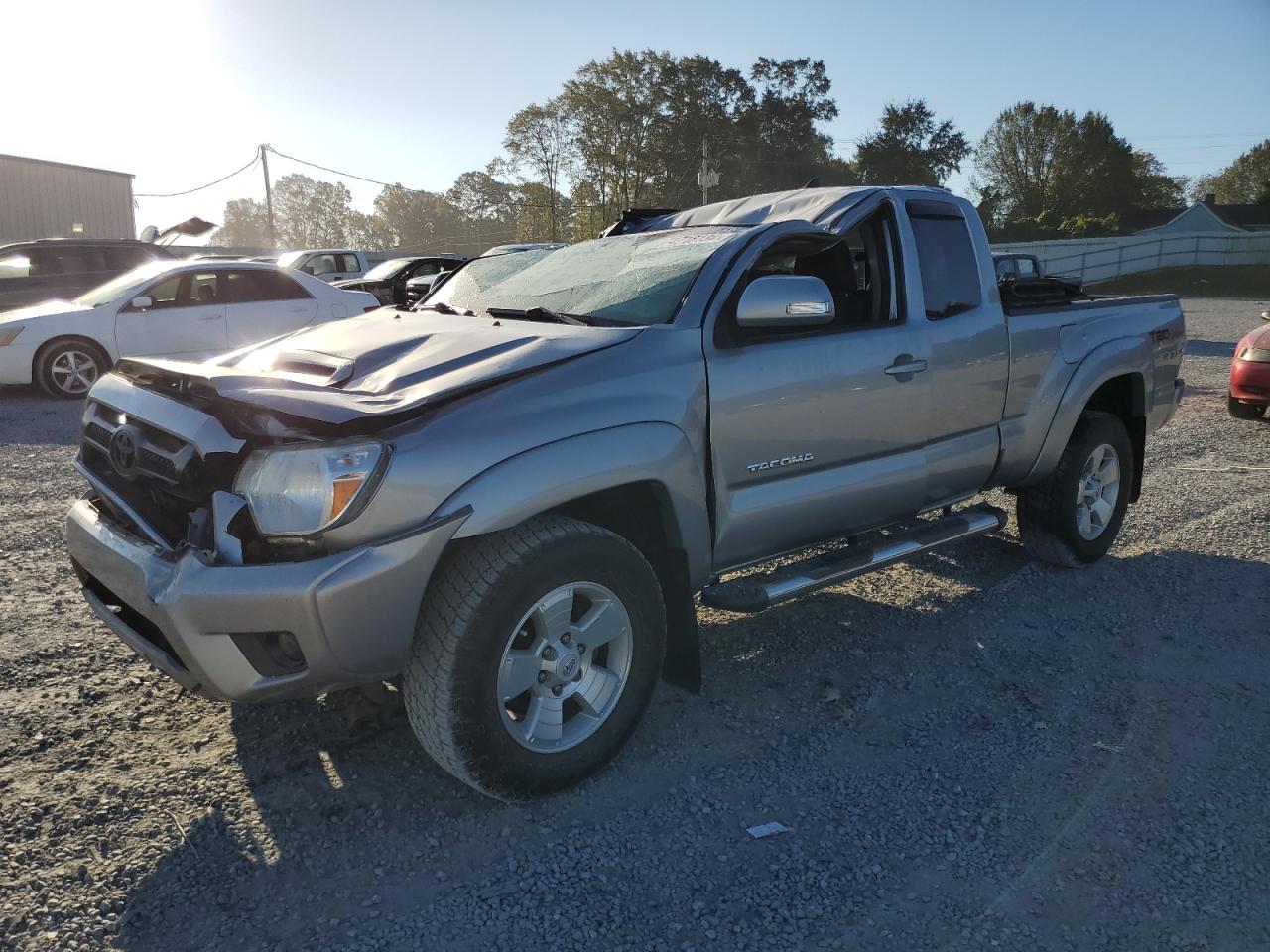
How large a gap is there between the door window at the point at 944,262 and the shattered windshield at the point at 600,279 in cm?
100

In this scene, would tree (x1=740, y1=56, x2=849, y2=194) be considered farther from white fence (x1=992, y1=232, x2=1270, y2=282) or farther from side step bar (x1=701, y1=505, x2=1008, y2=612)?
side step bar (x1=701, y1=505, x2=1008, y2=612)

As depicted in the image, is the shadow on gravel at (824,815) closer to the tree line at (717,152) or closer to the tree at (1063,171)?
the tree line at (717,152)

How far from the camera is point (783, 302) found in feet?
10.6

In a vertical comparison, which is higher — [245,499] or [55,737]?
[245,499]

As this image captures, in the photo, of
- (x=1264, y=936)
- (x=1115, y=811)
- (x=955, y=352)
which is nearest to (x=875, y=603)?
(x=955, y=352)

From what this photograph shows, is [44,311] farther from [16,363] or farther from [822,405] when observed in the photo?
[822,405]

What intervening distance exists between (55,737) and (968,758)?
3196 millimetres

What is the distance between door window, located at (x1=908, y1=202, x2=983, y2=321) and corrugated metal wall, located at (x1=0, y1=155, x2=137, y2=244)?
2721cm

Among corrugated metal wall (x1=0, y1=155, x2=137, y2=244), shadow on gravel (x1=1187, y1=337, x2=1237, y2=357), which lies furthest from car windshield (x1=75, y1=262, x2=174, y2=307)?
corrugated metal wall (x1=0, y1=155, x2=137, y2=244)

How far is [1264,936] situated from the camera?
2324 mm

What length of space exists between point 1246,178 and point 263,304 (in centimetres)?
9118

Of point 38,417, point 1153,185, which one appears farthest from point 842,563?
point 1153,185

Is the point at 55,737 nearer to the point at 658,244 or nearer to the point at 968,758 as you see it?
the point at 658,244

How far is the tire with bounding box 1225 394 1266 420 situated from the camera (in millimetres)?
8906
